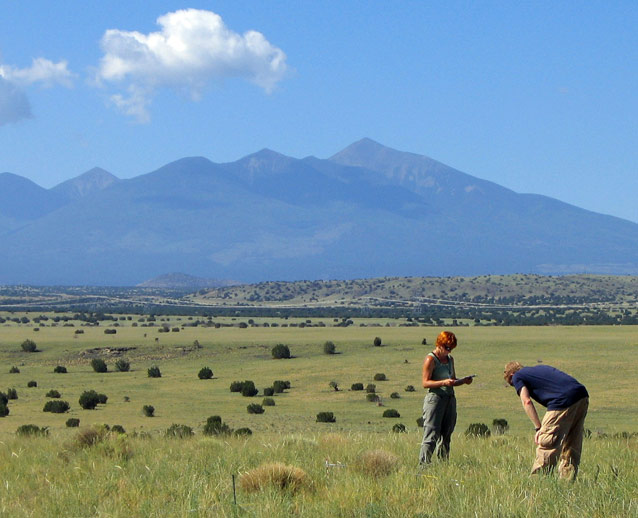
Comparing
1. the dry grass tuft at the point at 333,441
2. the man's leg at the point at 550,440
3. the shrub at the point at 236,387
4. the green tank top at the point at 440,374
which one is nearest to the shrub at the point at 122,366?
the shrub at the point at 236,387

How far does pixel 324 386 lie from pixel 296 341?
24.8 m

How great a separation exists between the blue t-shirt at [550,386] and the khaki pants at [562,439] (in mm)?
82

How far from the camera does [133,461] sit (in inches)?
464

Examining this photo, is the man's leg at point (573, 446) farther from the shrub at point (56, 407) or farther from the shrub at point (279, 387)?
the shrub at point (279, 387)

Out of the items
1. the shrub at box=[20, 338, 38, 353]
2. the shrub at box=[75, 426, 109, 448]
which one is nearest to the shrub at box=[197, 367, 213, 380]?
the shrub at box=[20, 338, 38, 353]

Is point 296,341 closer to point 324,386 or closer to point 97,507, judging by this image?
point 324,386

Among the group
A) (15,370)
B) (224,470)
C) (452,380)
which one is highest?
(452,380)

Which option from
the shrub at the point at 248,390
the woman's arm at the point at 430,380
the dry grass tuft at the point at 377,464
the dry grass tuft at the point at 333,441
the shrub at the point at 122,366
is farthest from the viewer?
the shrub at the point at 122,366

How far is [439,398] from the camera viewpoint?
11.3 metres

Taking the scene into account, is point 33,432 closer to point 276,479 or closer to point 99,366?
point 276,479

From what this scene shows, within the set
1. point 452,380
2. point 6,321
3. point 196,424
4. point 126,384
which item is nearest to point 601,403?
point 196,424

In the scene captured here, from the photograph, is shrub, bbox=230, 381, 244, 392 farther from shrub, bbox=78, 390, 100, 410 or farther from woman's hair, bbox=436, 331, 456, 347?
woman's hair, bbox=436, 331, 456, 347

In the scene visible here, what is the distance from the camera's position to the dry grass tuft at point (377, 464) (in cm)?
1034

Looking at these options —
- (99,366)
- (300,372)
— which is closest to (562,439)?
(300,372)
